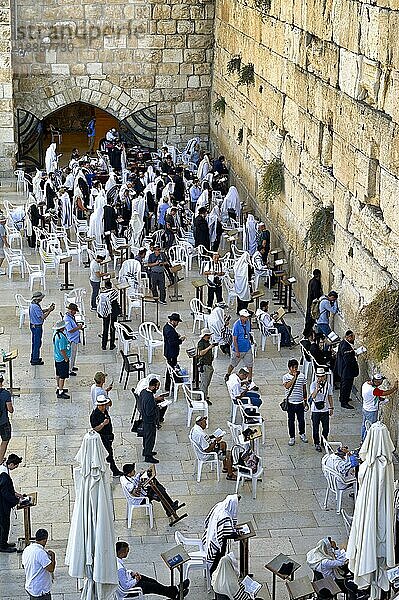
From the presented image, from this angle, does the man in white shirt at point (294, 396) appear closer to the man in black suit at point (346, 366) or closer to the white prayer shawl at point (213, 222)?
the man in black suit at point (346, 366)

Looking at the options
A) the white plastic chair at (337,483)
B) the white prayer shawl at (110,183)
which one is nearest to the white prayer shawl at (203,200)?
the white prayer shawl at (110,183)

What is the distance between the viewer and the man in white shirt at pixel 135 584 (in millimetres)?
→ 9922

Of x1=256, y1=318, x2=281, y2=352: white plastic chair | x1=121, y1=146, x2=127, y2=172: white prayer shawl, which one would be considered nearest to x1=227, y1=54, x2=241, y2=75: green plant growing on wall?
x1=121, y1=146, x2=127, y2=172: white prayer shawl

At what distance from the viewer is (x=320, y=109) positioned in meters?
17.2

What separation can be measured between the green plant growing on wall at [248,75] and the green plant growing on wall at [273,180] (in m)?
2.96

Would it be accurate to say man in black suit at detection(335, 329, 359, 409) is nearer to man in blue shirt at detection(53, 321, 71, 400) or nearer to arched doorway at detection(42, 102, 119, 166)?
man in blue shirt at detection(53, 321, 71, 400)

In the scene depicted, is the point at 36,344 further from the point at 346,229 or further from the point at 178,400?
the point at 346,229

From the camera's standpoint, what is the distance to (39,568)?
9648mm

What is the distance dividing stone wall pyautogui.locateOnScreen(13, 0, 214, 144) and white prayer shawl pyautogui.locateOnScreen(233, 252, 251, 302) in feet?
40.6

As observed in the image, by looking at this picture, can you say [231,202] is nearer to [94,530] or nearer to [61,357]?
[61,357]

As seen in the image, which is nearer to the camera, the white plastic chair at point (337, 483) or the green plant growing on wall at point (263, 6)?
the white plastic chair at point (337, 483)

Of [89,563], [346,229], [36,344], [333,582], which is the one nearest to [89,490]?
[89,563]

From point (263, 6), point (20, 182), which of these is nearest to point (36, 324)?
point (263, 6)

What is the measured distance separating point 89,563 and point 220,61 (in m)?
19.7
